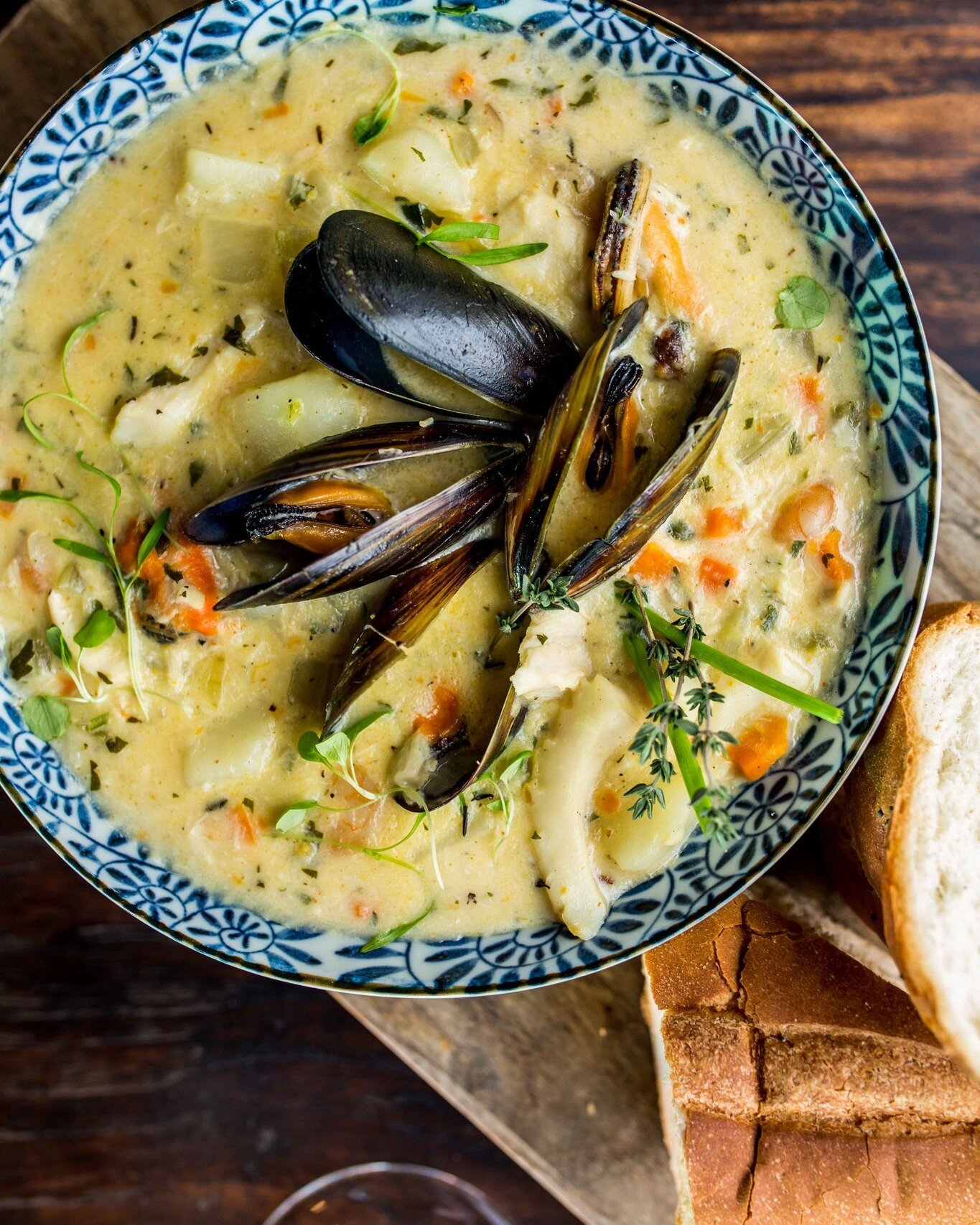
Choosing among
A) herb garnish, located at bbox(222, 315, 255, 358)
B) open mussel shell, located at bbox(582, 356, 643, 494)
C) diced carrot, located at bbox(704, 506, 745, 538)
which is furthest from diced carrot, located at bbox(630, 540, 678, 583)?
herb garnish, located at bbox(222, 315, 255, 358)

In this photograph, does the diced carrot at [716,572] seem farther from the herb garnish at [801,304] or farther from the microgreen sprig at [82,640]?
the microgreen sprig at [82,640]

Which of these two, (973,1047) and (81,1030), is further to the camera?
(81,1030)

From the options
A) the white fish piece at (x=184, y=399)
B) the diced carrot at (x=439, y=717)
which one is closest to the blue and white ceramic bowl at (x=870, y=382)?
the white fish piece at (x=184, y=399)

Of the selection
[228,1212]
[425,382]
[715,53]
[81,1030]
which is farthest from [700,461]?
[228,1212]

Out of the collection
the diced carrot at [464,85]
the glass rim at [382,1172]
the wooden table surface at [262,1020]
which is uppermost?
the diced carrot at [464,85]

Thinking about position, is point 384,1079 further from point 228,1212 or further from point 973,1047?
point 973,1047

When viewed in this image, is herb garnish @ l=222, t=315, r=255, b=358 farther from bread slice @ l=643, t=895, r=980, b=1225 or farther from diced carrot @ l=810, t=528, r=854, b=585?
bread slice @ l=643, t=895, r=980, b=1225
